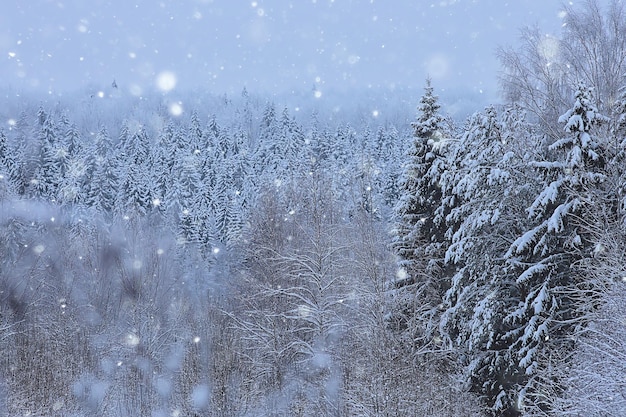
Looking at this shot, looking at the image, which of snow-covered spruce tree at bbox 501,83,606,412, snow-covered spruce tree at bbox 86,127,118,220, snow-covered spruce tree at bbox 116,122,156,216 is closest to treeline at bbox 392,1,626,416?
snow-covered spruce tree at bbox 501,83,606,412

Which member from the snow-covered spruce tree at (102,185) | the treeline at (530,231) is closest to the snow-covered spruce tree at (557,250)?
the treeline at (530,231)

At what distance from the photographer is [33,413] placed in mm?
17750

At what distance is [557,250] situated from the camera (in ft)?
47.1

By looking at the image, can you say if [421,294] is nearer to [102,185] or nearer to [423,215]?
[423,215]

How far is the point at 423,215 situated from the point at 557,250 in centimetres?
524

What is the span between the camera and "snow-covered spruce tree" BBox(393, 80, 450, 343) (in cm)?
1809

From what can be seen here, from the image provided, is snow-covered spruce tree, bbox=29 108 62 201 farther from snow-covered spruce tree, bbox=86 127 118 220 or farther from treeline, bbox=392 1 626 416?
treeline, bbox=392 1 626 416

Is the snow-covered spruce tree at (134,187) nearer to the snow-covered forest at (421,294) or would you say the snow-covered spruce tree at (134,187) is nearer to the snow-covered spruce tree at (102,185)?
the snow-covered spruce tree at (102,185)

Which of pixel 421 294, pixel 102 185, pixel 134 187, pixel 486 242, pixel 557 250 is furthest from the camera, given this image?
pixel 102 185

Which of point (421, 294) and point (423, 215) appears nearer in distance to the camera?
point (421, 294)

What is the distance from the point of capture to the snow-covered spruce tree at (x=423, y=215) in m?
18.1

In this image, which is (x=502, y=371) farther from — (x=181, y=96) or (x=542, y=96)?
(x=181, y=96)

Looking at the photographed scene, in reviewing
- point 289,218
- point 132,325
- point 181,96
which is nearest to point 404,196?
point 289,218

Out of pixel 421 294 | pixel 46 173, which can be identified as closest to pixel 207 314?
pixel 421 294
